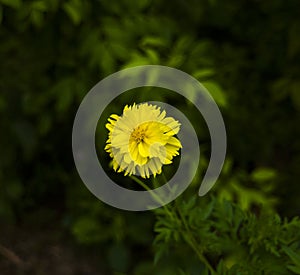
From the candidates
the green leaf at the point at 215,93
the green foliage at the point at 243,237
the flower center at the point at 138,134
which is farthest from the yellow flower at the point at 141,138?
the green leaf at the point at 215,93

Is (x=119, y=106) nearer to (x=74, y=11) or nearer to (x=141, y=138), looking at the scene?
(x=74, y=11)

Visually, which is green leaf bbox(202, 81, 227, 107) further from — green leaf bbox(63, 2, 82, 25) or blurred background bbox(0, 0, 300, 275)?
green leaf bbox(63, 2, 82, 25)

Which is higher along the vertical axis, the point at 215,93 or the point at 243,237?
the point at 215,93

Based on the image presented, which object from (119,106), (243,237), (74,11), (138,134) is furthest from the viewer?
(119,106)

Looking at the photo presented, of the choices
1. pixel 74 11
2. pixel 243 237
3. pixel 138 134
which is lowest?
pixel 138 134

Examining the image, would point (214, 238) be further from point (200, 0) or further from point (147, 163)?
point (200, 0)

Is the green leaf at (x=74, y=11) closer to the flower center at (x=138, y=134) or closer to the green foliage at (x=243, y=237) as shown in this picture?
the green foliage at (x=243, y=237)

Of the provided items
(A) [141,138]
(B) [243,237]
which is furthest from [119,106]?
(A) [141,138]

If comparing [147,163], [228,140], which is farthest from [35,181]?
[147,163]
